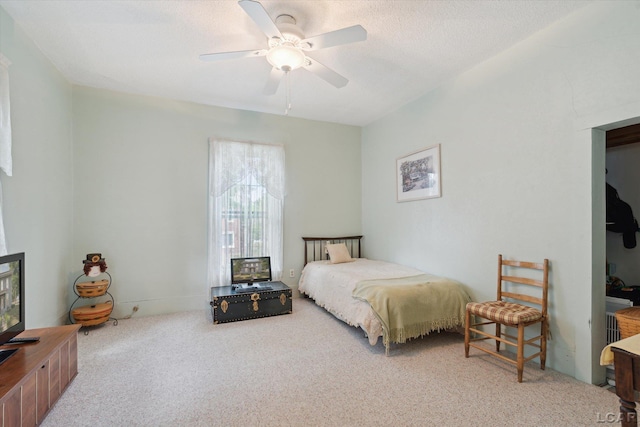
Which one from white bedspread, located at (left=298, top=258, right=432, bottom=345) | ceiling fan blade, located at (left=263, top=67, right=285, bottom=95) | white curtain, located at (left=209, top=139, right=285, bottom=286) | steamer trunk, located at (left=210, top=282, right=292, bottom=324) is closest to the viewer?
ceiling fan blade, located at (left=263, top=67, right=285, bottom=95)

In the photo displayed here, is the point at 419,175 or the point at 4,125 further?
the point at 419,175

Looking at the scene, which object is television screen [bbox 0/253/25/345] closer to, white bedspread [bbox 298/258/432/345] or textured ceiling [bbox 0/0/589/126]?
textured ceiling [bbox 0/0/589/126]

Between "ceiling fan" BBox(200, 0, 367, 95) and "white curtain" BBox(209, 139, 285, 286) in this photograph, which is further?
"white curtain" BBox(209, 139, 285, 286)

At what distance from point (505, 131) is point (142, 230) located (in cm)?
446

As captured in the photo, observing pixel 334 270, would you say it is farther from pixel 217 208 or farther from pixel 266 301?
pixel 217 208

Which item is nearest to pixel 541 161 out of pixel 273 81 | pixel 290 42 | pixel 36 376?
pixel 290 42

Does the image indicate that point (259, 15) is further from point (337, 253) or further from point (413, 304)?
point (337, 253)

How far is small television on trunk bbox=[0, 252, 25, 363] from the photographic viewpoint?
1.70 metres

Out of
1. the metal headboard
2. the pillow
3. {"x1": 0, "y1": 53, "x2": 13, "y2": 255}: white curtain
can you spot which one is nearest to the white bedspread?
the pillow

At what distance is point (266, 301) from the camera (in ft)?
12.2

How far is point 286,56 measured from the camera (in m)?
2.29

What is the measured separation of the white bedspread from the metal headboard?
0.85ft

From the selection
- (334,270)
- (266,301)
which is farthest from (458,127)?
(266,301)

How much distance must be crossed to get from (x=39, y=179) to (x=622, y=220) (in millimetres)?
5971
